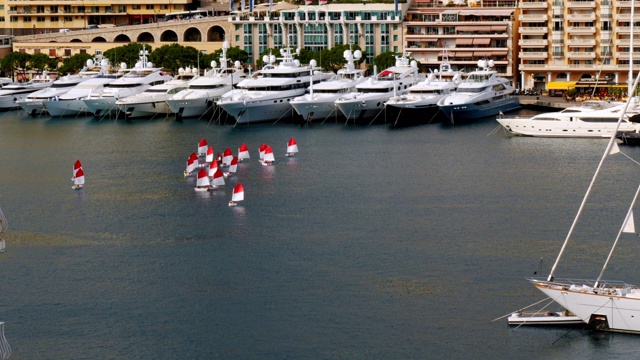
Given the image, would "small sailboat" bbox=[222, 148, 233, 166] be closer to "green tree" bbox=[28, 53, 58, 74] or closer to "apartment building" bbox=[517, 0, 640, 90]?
"apartment building" bbox=[517, 0, 640, 90]

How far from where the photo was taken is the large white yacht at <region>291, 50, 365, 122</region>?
84.8 m

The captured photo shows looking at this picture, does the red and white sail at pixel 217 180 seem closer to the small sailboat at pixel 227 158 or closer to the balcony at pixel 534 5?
the small sailboat at pixel 227 158

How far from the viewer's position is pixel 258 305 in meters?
42.0

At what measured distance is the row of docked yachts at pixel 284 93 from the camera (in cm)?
8444

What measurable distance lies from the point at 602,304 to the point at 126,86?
60063 mm

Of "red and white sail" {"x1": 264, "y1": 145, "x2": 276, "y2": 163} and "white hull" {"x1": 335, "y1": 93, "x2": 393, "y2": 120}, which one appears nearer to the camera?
"red and white sail" {"x1": 264, "y1": 145, "x2": 276, "y2": 163}

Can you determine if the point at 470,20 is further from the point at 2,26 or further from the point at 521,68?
the point at 2,26

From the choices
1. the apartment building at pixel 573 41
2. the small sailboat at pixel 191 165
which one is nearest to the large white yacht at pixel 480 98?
the apartment building at pixel 573 41

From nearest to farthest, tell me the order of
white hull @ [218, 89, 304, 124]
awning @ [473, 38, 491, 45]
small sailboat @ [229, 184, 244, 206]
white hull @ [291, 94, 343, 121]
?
1. small sailboat @ [229, 184, 244, 206]
2. white hull @ [291, 94, 343, 121]
3. white hull @ [218, 89, 304, 124]
4. awning @ [473, 38, 491, 45]

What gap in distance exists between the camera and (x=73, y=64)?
345ft

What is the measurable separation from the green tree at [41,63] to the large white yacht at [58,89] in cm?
348

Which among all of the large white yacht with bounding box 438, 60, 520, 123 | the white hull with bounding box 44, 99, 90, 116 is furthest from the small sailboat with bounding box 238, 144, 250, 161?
the white hull with bounding box 44, 99, 90, 116

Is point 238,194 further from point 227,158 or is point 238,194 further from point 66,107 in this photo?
point 66,107

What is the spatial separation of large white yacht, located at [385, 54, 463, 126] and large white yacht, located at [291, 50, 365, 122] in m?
3.45
